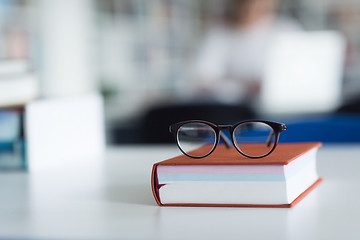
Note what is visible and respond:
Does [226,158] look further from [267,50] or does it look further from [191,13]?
[191,13]

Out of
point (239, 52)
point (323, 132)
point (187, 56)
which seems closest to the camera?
point (323, 132)

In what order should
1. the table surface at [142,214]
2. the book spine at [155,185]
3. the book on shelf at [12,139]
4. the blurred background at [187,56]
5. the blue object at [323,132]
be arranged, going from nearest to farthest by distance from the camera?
the table surface at [142,214], the book spine at [155,185], the book on shelf at [12,139], the blue object at [323,132], the blurred background at [187,56]

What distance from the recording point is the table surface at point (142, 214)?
0.67 metres

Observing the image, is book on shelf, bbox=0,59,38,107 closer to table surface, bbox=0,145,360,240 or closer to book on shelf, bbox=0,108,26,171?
book on shelf, bbox=0,108,26,171

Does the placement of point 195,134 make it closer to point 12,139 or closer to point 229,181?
point 229,181

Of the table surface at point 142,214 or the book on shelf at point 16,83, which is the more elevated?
the book on shelf at point 16,83

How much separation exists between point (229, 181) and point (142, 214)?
0.42 feet

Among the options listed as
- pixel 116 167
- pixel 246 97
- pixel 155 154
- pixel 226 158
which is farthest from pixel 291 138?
pixel 246 97

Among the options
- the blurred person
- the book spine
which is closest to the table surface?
the book spine

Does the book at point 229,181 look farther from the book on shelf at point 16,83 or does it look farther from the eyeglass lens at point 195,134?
the book on shelf at point 16,83

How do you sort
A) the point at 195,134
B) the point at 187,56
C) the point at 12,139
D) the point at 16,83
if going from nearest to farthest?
1. the point at 195,134
2. the point at 12,139
3. the point at 16,83
4. the point at 187,56

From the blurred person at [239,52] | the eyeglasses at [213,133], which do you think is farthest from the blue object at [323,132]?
the blurred person at [239,52]

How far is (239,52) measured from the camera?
5027mm

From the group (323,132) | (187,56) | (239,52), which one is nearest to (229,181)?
(323,132)
